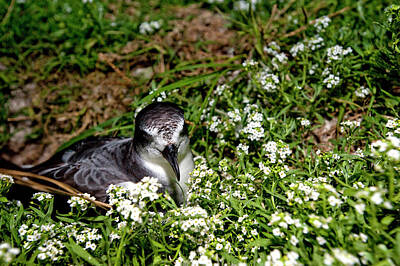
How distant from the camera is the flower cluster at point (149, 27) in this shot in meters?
5.41

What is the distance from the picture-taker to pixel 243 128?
12.0 feet

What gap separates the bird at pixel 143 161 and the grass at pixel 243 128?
0.26m

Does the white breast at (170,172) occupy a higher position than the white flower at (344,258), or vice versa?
the white flower at (344,258)

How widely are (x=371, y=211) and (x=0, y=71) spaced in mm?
5647

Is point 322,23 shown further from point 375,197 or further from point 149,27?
point 375,197

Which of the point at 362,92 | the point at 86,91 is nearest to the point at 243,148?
the point at 362,92

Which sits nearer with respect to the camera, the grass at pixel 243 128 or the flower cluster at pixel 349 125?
the grass at pixel 243 128

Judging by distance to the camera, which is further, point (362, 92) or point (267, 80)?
point (267, 80)

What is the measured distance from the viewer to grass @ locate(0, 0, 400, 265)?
2117 mm

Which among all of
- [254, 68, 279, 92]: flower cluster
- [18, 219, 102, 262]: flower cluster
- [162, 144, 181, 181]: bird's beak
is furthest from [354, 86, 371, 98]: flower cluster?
[18, 219, 102, 262]: flower cluster

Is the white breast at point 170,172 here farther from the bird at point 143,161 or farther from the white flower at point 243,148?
the white flower at point 243,148

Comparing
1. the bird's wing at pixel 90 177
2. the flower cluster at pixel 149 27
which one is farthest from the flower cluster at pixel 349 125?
the flower cluster at pixel 149 27

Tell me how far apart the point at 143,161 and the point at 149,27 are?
293 cm

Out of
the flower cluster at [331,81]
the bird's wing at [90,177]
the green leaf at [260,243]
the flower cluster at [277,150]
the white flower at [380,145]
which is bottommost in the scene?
the bird's wing at [90,177]
